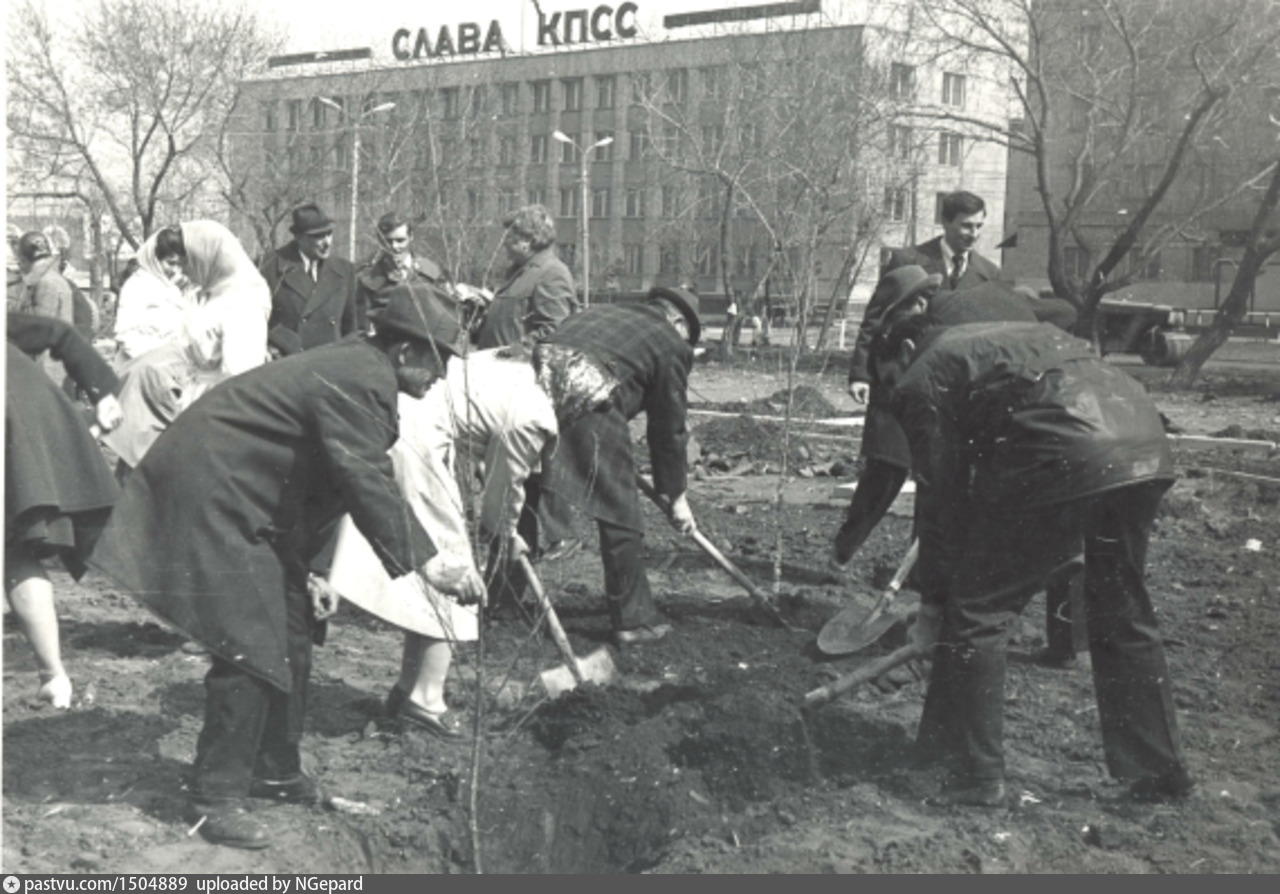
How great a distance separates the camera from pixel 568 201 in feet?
195

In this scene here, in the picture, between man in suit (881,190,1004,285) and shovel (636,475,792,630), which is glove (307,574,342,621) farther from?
man in suit (881,190,1004,285)

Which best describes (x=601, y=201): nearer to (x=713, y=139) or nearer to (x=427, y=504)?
(x=713, y=139)

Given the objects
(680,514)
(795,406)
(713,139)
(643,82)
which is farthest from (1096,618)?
(643,82)

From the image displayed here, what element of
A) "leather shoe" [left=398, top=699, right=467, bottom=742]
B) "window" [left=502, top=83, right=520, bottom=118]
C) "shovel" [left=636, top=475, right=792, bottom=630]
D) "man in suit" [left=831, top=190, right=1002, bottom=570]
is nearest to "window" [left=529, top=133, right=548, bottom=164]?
"window" [left=502, top=83, right=520, bottom=118]

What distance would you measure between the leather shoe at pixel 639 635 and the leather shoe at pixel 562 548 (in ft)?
1.21

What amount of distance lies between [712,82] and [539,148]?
27.2 metres

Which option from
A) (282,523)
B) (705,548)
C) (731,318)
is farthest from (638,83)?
(282,523)

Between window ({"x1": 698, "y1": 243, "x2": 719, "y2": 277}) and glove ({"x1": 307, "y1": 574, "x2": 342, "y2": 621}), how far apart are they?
35.7 meters

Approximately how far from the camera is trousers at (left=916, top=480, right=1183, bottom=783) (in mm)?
3971

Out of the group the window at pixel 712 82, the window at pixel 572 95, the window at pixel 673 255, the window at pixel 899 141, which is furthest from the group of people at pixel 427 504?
the window at pixel 572 95

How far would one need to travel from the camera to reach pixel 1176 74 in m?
19.6

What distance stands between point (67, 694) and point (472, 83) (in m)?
31.8

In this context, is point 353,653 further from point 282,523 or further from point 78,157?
point 78,157

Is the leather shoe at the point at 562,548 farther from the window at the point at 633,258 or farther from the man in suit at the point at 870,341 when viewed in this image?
the window at the point at 633,258
